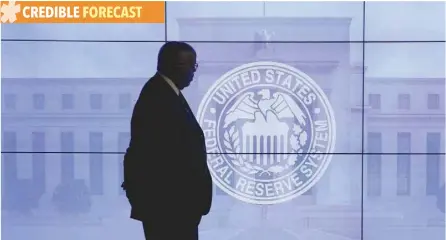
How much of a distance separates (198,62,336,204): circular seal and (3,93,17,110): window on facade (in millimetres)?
1236

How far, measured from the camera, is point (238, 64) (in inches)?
165

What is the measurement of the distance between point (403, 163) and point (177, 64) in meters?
2.01

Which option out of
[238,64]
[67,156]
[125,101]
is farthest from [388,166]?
[67,156]

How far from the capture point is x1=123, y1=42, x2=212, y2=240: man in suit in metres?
2.72

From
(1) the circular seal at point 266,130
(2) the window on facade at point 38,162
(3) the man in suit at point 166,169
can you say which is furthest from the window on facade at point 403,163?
(2) the window on facade at point 38,162

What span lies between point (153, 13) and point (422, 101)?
188cm

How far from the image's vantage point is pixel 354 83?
13.8 feet

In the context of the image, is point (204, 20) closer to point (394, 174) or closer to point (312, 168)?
point (312, 168)

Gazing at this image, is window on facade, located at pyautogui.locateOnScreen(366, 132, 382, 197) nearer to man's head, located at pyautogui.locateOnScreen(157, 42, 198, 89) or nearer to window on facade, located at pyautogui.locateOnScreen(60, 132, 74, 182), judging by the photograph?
man's head, located at pyautogui.locateOnScreen(157, 42, 198, 89)

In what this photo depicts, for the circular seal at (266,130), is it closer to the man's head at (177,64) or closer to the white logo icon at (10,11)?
the man's head at (177,64)

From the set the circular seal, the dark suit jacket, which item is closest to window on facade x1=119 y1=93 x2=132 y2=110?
the circular seal

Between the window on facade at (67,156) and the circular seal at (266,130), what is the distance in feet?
2.89

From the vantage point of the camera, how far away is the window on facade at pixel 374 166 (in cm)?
423

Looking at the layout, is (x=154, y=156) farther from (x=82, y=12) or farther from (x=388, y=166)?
(x=388, y=166)
